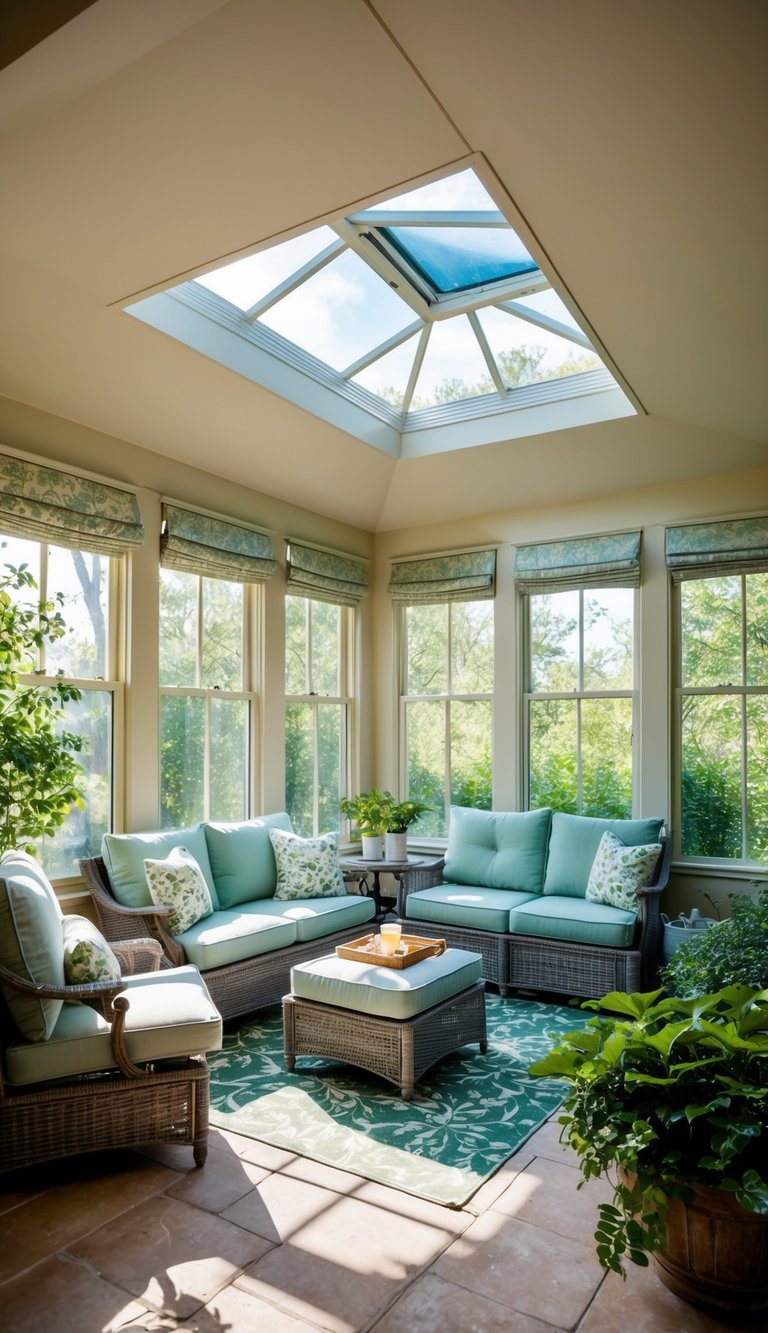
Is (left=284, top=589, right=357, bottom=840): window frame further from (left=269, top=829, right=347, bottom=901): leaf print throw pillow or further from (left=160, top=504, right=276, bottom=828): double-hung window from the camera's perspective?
(left=269, top=829, right=347, bottom=901): leaf print throw pillow

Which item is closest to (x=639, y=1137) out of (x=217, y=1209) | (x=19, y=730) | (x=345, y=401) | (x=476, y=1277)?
(x=476, y=1277)

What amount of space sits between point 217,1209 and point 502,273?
4.20 m

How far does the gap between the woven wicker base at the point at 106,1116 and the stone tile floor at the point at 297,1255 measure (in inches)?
4.1

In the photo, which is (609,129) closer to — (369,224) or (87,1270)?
(369,224)

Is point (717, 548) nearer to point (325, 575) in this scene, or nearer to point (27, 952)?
point (325, 575)

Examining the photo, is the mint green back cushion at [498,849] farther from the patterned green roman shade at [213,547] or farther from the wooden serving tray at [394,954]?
the patterned green roman shade at [213,547]

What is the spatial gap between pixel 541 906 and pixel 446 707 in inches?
72.4

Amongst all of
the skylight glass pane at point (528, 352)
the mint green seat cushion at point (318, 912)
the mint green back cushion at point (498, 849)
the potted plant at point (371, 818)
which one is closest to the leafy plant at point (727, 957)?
the mint green back cushion at point (498, 849)

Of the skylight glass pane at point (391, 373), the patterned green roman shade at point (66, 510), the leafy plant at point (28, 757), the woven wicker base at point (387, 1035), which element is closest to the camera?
the leafy plant at point (28, 757)

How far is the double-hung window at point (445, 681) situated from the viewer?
6.16 m

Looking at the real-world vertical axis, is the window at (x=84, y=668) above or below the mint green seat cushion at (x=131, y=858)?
above

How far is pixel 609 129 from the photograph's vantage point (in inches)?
97.7

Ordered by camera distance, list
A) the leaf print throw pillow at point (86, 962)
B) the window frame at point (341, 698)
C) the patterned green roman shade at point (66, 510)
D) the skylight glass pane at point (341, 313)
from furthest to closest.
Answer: the window frame at point (341, 698)
the skylight glass pane at point (341, 313)
the patterned green roman shade at point (66, 510)
the leaf print throw pillow at point (86, 962)

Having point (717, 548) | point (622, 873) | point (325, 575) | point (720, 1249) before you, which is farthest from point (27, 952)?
point (717, 548)
